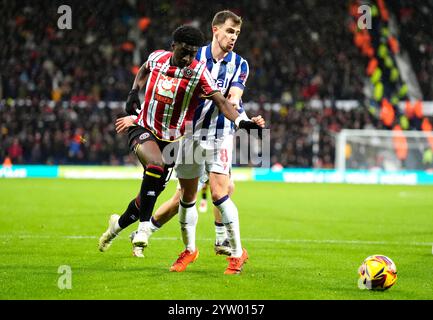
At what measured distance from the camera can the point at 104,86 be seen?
28203 mm

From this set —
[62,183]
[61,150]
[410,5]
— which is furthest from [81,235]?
[410,5]

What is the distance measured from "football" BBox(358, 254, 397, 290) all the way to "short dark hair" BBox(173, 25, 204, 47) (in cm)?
258

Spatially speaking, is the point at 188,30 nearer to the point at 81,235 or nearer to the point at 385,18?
the point at 81,235

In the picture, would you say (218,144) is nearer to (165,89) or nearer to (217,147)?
(217,147)

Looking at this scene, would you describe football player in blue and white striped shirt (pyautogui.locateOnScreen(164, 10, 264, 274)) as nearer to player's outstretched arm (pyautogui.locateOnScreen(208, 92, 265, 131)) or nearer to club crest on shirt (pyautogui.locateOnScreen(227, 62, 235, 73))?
club crest on shirt (pyautogui.locateOnScreen(227, 62, 235, 73))

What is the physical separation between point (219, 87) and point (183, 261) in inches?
71.7

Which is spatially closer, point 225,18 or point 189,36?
point 189,36

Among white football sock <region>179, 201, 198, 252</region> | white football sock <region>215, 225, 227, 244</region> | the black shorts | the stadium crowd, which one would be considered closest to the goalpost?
the stadium crowd

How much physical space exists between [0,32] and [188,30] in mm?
21529

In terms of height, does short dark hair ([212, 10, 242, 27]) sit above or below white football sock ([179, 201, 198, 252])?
above

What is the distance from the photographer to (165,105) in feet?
25.3

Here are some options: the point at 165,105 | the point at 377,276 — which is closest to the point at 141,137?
the point at 165,105

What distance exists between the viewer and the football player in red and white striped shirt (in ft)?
24.6

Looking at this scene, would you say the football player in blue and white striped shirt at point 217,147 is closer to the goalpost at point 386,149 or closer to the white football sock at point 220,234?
the white football sock at point 220,234
